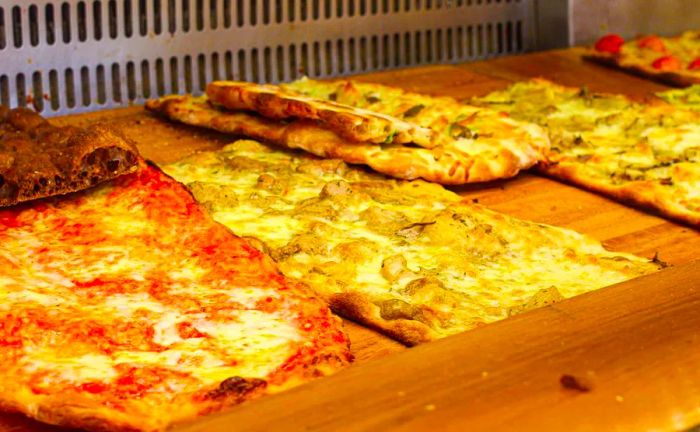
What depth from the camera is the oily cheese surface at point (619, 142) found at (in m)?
3.48

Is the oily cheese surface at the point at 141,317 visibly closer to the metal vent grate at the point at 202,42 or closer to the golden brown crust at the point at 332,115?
the golden brown crust at the point at 332,115

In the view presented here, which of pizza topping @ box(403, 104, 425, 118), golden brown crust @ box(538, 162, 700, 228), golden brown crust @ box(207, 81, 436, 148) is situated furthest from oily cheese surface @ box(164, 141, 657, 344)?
pizza topping @ box(403, 104, 425, 118)

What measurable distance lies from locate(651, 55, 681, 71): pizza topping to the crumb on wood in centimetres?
365

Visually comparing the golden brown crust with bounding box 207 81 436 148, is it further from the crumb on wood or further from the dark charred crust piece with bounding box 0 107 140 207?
the crumb on wood

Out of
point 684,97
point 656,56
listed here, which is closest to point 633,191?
point 684,97

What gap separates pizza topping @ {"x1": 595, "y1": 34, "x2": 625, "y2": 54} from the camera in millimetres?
5672

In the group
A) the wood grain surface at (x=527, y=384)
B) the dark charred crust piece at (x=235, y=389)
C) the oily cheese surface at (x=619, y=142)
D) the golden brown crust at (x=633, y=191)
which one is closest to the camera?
the wood grain surface at (x=527, y=384)

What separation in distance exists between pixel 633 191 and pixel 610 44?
7.81 feet

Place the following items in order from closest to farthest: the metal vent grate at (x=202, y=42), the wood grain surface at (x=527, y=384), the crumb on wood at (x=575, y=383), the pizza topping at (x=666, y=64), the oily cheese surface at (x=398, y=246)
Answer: the wood grain surface at (x=527, y=384) → the crumb on wood at (x=575, y=383) → the oily cheese surface at (x=398, y=246) → the metal vent grate at (x=202, y=42) → the pizza topping at (x=666, y=64)

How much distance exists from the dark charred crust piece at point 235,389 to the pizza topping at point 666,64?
367cm

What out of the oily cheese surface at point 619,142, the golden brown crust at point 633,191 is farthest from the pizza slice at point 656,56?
the golden brown crust at point 633,191

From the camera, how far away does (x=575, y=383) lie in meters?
1.89

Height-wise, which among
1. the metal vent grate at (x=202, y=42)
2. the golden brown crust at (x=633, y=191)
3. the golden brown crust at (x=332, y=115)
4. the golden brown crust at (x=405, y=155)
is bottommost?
the golden brown crust at (x=633, y=191)

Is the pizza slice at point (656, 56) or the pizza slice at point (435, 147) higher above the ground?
the pizza slice at point (656, 56)
